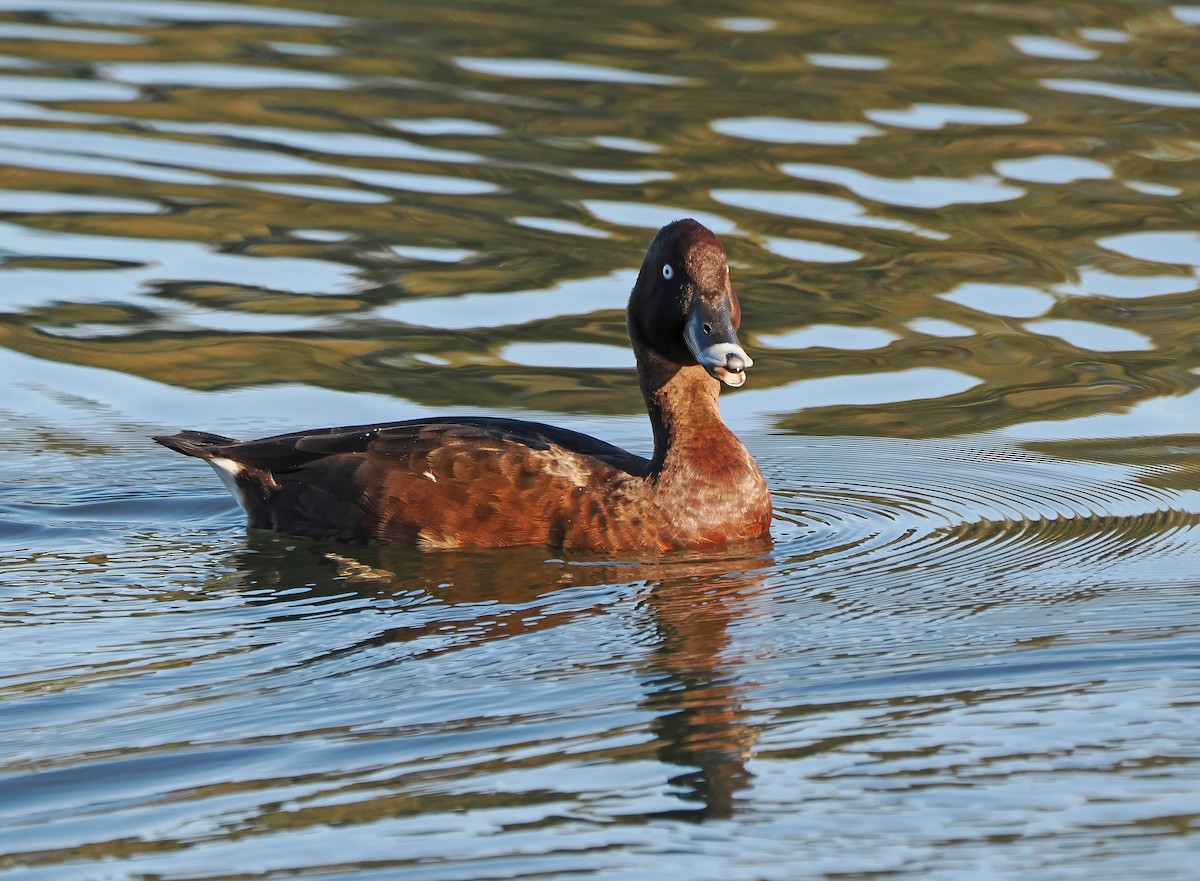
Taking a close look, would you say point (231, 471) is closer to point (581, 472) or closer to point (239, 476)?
point (239, 476)

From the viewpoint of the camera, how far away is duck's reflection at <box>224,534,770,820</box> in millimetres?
5434

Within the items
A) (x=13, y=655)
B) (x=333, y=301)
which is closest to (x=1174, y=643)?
(x=13, y=655)

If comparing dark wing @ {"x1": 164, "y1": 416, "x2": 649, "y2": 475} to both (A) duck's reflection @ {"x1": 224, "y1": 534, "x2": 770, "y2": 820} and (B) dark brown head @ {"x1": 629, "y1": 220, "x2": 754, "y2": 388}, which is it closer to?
(A) duck's reflection @ {"x1": 224, "y1": 534, "x2": 770, "y2": 820}

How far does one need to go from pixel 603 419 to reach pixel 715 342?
6.82 feet

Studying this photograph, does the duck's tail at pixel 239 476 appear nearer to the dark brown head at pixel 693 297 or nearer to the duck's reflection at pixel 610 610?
the duck's reflection at pixel 610 610

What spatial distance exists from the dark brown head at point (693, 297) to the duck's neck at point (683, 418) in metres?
0.18

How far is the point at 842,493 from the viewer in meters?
8.52

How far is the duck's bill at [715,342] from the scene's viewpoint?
24.3 feet

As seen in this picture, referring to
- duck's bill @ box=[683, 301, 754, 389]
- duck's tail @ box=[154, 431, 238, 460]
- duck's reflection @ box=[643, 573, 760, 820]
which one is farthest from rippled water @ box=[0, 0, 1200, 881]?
duck's bill @ box=[683, 301, 754, 389]

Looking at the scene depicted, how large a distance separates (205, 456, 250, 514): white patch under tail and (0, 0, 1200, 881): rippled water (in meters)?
0.15

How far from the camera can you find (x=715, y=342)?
7535mm

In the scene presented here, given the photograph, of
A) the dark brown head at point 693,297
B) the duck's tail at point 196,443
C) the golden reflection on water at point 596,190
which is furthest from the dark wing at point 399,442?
the golden reflection on water at point 596,190

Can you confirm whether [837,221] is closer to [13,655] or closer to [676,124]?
[676,124]

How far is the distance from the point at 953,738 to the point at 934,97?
32.6ft
